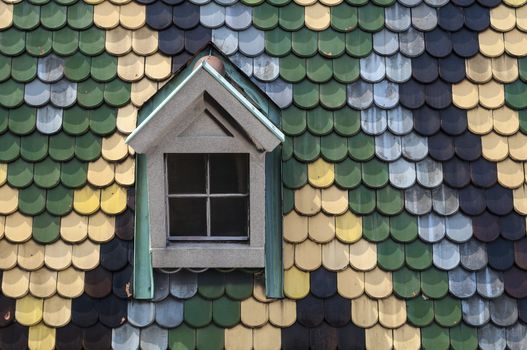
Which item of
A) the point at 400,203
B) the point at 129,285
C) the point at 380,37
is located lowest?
the point at 129,285

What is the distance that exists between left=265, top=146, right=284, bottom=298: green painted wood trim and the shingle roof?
0.05 meters

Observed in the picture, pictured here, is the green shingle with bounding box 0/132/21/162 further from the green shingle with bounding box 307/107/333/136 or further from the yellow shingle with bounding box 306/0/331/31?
the yellow shingle with bounding box 306/0/331/31

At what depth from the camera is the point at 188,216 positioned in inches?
203

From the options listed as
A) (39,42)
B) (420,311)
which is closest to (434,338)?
(420,311)

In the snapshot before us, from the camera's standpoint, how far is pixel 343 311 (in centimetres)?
515

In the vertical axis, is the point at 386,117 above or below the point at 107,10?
below

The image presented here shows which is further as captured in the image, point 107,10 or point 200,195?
point 107,10

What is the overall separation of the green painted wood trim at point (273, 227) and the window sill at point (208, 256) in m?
0.15

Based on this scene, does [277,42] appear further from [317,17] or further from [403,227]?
[403,227]

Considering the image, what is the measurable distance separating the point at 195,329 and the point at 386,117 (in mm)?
1898

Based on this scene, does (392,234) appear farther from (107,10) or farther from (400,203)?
(107,10)

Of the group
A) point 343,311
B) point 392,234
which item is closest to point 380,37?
point 392,234

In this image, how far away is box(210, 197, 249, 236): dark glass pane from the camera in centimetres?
513

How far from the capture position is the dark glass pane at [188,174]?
16.8 ft
